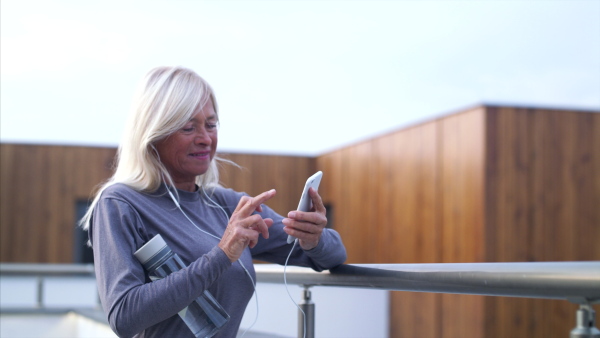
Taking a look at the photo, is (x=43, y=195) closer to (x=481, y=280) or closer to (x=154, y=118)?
(x=154, y=118)

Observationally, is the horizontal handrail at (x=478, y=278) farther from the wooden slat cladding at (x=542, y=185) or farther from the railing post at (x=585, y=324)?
the wooden slat cladding at (x=542, y=185)

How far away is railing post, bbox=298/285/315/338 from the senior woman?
28 centimetres

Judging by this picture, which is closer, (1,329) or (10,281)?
(1,329)

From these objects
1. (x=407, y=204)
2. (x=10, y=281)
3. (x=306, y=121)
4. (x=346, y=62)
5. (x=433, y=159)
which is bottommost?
(x=10, y=281)

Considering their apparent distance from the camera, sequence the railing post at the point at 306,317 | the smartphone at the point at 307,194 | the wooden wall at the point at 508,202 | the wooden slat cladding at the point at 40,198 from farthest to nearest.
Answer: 1. the wooden slat cladding at the point at 40,198
2. the wooden wall at the point at 508,202
3. the railing post at the point at 306,317
4. the smartphone at the point at 307,194

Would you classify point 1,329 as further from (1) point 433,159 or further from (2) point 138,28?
(2) point 138,28

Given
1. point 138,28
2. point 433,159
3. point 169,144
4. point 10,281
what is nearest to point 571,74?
point 433,159

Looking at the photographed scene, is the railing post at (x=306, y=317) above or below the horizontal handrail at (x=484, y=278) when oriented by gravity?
below

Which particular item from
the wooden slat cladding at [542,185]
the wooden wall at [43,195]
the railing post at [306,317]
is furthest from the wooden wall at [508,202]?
the railing post at [306,317]

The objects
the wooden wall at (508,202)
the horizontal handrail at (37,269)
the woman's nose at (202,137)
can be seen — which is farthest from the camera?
the horizontal handrail at (37,269)

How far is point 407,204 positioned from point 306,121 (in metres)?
2.92

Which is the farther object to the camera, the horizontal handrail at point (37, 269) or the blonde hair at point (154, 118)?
the horizontal handrail at point (37, 269)

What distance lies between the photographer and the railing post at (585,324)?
106cm

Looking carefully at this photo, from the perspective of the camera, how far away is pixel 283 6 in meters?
9.27
